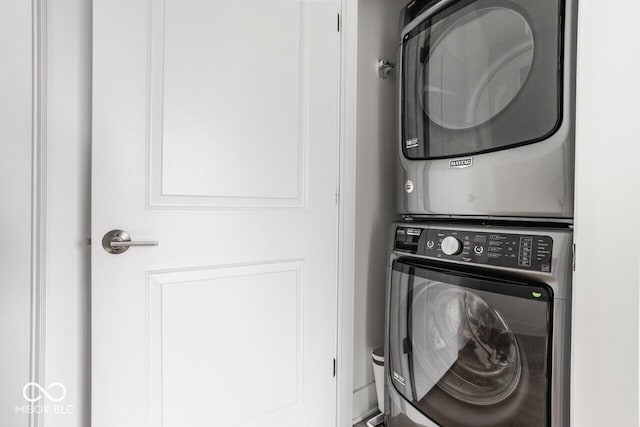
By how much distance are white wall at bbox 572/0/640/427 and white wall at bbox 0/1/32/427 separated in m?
1.29

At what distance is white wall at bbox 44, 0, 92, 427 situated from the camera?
85 centimetres

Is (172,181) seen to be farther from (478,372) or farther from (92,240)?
(478,372)

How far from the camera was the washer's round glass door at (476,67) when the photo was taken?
0.90 metres

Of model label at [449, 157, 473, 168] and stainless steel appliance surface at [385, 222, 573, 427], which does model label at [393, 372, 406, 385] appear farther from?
model label at [449, 157, 473, 168]

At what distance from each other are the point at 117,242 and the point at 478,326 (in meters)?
1.08

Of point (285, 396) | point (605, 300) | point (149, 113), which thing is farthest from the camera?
point (285, 396)

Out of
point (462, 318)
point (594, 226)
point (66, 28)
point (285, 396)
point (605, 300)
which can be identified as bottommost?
point (285, 396)

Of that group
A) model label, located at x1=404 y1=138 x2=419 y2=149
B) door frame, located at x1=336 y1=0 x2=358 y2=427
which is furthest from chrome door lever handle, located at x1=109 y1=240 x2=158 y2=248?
model label, located at x1=404 y1=138 x2=419 y2=149

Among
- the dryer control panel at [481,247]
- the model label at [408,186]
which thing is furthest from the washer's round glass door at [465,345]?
the model label at [408,186]

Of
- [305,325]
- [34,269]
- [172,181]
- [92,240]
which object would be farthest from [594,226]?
[34,269]

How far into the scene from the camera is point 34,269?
0.81 metres

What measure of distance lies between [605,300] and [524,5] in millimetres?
794

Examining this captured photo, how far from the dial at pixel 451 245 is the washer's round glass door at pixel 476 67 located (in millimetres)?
371

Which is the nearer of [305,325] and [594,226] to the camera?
[594,226]
